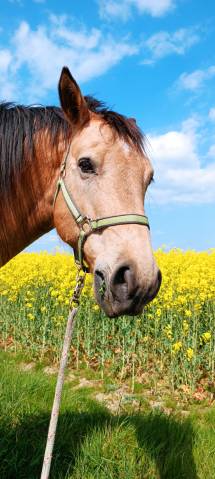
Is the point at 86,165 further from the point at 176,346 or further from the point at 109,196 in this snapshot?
the point at 176,346

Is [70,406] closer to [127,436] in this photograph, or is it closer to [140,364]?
[127,436]

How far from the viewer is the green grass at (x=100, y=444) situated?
386 centimetres

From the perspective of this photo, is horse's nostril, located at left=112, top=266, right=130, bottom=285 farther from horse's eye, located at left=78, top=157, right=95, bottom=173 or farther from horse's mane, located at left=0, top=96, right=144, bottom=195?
horse's mane, located at left=0, top=96, right=144, bottom=195

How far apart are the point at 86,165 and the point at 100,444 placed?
8.94 ft

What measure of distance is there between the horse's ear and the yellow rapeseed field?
17.5 ft

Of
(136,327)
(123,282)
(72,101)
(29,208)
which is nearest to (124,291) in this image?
(123,282)

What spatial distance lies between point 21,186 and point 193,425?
139 inches

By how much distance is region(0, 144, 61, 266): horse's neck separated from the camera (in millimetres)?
3004

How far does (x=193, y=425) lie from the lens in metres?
5.00

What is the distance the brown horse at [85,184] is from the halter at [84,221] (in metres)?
0.03

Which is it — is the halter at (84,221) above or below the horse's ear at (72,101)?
below

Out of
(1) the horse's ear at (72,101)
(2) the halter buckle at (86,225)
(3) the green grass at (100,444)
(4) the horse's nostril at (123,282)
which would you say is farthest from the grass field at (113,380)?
(1) the horse's ear at (72,101)

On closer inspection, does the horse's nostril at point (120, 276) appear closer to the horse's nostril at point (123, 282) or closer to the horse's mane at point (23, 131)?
the horse's nostril at point (123, 282)

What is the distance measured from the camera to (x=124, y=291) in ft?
7.88
